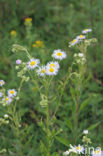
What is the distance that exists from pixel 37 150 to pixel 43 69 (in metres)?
0.80

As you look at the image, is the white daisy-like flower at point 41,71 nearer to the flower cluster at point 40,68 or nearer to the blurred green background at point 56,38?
the flower cluster at point 40,68

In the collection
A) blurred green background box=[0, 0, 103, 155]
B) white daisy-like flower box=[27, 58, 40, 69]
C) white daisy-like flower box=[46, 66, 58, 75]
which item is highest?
blurred green background box=[0, 0, 103, 155]

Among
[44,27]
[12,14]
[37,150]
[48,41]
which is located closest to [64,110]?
[37,150]

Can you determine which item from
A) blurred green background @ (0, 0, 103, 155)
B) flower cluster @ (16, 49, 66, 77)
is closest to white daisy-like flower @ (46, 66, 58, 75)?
flower cluster @ (16, 49, 66, 77)

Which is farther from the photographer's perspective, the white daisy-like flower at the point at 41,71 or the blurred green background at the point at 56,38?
the blurred green background at the point at 56,38

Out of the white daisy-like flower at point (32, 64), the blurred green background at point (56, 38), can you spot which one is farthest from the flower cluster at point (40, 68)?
the blurred green background at point (56, 38)

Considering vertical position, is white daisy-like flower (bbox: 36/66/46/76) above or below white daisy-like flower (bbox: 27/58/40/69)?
below

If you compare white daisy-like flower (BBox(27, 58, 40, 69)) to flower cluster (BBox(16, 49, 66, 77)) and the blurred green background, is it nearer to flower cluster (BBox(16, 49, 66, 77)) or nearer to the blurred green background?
flower cluster (BBox(16, 49, 66, 77))

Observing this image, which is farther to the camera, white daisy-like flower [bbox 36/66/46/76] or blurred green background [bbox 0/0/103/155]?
blurred green background [bbox 0/0/103/155]

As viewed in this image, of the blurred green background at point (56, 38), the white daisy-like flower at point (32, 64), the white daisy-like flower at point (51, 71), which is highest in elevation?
the blurred green background at point (56, 38)

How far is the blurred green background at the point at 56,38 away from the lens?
7.67ft

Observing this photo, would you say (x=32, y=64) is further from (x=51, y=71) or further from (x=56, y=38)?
(x=56, y=38)

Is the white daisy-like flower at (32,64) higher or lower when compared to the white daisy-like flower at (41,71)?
higher

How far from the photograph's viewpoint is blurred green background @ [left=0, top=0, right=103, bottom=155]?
7.67 feet
